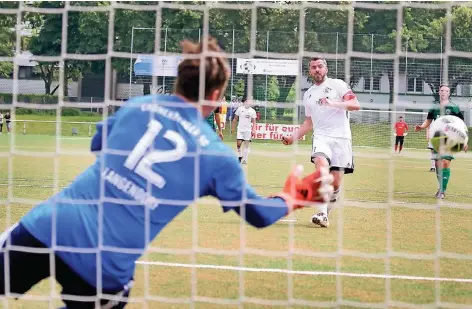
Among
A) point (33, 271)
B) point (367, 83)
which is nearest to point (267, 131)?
point (367, 83)

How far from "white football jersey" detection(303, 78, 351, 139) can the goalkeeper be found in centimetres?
543

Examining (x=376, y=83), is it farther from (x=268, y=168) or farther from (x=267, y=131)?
(x=268, y=168)

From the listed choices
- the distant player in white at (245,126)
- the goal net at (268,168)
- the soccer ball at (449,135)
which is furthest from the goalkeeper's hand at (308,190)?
the distant player in white at (245,126)

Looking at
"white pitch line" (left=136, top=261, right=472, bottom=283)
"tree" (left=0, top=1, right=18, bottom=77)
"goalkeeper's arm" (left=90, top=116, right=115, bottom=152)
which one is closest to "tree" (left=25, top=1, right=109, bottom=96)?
"tree" (left=0, top=1, right=18, bottom=77)

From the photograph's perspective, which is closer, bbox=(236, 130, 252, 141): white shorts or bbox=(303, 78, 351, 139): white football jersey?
bbox=(303, 78, 351, 139): white football jersey

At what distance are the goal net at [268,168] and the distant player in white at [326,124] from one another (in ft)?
1.57

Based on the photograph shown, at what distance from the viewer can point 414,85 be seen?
2105 centimetres

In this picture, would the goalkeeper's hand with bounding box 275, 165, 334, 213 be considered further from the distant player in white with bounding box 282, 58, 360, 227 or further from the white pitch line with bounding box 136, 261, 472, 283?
the distant player in white with bounding box 282, 58, 360, 227

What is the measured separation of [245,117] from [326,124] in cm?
1070

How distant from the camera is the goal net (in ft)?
17.9

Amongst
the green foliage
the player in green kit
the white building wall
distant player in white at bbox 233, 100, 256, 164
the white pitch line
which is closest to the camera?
the white pitch line

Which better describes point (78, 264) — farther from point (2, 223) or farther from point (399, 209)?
point (399, 209)

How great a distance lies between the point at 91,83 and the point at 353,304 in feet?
31.0

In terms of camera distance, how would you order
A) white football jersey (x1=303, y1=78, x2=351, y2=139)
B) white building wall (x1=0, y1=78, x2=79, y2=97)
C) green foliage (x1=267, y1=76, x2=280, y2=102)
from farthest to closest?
green foliage (x1=267, y1=76, x2=280, y2=102)
white building wall (x1=0, y1=78, x2=79, y2=97)
white football jersey (x1=303, y1=78, x2=351, y2=139)
